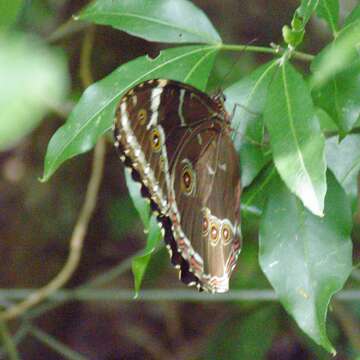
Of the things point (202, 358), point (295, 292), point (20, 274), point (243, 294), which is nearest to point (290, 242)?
point (295, 292)

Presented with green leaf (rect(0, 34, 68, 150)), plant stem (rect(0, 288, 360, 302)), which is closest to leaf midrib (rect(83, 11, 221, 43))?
green leaf (rect(0, 34, 68, 150))

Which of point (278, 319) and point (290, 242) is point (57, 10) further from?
point (290, 242)

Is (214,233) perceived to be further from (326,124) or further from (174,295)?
(174,295)

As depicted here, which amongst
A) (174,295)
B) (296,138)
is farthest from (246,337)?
(296,138)

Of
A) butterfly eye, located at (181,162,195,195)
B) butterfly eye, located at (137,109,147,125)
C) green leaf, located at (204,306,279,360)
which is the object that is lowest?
green leaf, located at (204,306,279,360)

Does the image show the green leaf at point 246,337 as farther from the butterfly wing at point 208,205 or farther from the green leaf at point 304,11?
the green leaf at point 304,11

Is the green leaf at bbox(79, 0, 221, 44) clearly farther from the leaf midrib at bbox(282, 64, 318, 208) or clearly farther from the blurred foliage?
the leaf midrib at bbox(282, 64, 318, 208)

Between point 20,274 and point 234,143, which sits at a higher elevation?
point 234,143
